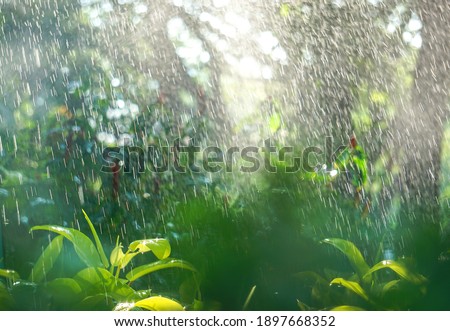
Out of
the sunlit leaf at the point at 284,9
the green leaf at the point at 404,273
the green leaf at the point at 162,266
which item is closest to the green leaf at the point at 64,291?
the green leaf at the point at 162,266

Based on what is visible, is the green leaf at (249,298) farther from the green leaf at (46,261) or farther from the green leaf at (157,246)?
the green leaf at (46,261)

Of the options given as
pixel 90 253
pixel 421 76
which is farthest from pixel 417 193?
pixel 90 253

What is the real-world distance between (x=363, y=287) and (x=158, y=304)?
545 millimetres

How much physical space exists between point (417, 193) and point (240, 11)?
1.15 meters

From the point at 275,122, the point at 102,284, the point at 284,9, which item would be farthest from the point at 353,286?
the point at 284,9

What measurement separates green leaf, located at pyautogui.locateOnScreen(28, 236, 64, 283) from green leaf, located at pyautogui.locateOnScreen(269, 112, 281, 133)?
114 cm

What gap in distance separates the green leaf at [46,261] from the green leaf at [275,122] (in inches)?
44.7

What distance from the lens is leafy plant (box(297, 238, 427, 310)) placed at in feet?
4.37

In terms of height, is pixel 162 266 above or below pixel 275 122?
below

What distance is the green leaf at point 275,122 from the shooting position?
2.20 meters

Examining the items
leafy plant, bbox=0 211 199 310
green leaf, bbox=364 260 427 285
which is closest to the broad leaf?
leafy plant, bbox=0 211 199 310

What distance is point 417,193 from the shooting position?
1.85 meters

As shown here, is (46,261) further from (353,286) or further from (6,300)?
(353,286)

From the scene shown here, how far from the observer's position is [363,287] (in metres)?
1.39
